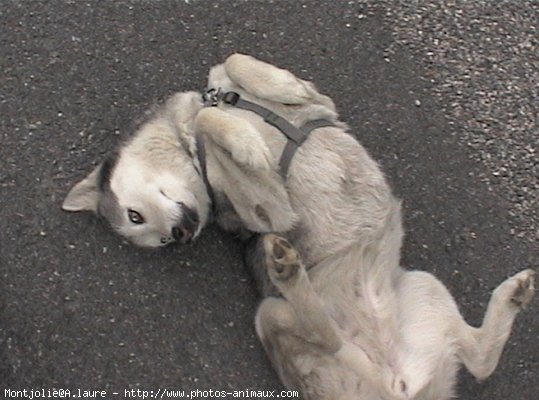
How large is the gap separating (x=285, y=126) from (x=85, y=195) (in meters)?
1.02

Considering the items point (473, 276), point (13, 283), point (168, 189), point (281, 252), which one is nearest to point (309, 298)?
point (281, 252)

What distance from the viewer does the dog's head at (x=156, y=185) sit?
342 centimetres

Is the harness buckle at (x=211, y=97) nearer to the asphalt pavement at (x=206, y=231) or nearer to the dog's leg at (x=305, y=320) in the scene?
the asphalt pavement at (x=206, y=231)

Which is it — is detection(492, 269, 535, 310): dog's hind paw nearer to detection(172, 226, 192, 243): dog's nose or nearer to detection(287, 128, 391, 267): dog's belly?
detection(287, 128, 391, 267): dog's belly

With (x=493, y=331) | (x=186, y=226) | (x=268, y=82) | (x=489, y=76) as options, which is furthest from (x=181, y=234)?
(x=489, y=76)

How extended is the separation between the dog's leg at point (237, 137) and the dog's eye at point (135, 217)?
481 mm

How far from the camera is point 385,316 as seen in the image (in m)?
3.37

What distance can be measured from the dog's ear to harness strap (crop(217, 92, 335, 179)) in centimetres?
72

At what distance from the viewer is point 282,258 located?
3.17 m

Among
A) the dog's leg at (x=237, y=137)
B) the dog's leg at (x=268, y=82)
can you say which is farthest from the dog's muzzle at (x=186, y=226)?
the dog's leg at (x=268, y=82)

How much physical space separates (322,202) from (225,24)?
4.01 ft

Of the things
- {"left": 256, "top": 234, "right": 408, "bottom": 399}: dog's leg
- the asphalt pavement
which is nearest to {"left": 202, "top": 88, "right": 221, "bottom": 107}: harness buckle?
the asphalt pavement

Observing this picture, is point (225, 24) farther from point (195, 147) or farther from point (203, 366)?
point (203, 366)

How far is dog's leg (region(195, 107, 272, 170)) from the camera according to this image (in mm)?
3250
